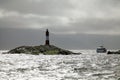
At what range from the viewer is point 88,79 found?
41406 mm

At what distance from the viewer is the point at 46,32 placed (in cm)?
18475

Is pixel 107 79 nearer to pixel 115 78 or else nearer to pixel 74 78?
pixel 115 78

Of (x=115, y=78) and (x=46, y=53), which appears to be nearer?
(x=115, y=78)

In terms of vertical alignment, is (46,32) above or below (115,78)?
above

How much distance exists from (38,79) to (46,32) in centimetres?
14334

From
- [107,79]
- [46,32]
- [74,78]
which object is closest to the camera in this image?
[107,79]

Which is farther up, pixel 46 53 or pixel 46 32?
pixel 46 32

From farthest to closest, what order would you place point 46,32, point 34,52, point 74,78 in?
1. point 34,52
2. point 46,32
3. point 74,78

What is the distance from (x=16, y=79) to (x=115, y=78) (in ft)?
→ 42.1

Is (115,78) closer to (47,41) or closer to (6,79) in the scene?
(6,79)

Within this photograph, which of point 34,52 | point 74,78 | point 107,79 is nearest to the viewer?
point 107,79

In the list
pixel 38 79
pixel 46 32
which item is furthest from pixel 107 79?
pixel 46 32

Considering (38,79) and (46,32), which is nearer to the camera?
(38,79)

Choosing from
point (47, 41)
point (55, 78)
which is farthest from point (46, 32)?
point (55, 78)
